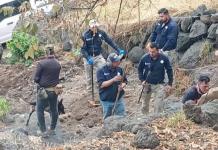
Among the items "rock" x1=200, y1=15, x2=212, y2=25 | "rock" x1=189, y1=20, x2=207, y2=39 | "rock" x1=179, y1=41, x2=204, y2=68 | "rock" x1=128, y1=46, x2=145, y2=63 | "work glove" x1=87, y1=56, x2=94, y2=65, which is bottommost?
"rock" x1=128, y1=46, x2=145, y2=63

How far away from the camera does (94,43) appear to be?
13.2m

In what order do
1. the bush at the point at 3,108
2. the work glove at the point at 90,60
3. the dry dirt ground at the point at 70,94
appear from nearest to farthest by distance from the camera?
the dry dirt ground at the point at 70,94
the bush at the point at 3,108
the work glove at the point at 90,60

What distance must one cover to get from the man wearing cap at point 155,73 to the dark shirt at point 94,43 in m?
2.07

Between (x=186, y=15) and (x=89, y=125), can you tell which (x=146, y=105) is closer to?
(x=89, y=125)

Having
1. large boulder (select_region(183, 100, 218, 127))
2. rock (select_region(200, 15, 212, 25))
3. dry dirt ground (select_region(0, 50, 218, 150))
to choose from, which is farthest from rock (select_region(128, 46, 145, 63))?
large boulder (select_region(183, 100, 218, 127))

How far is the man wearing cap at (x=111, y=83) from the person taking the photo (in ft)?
33.5

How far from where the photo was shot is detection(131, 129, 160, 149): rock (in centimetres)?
677

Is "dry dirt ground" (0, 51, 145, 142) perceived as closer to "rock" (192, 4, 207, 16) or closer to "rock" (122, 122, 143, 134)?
"rock" (192, 4, 207, 16)

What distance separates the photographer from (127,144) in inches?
275

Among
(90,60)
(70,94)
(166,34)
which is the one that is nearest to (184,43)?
(166,34)

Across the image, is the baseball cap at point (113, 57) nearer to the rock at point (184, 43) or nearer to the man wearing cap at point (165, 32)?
the man wearing cap at point (165, 32)

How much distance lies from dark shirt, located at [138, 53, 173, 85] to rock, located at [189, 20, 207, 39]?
3.92 metres

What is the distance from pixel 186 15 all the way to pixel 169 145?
908 centimetres

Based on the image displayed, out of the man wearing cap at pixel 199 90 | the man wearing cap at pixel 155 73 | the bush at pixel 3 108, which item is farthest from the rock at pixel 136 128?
the bush at pixel 3 108
